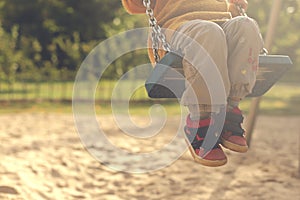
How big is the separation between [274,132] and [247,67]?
592 centimetres

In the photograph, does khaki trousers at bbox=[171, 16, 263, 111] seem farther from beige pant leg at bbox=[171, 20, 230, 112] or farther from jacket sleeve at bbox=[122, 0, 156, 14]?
jacket sleeve at bbox=[122, 0, 156, 14]

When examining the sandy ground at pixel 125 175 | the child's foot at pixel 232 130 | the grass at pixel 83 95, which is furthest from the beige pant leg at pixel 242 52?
the grass at pixel 83 95

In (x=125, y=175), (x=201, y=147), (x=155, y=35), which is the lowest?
(x=125, y=175)

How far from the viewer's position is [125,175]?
5305 mm

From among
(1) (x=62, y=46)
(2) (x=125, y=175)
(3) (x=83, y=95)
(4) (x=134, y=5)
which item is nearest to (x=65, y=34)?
(1) (x=62, y=46)

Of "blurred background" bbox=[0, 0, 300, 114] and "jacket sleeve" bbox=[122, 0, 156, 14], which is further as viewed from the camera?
"blurred background" bbox=[0, 0, 300, 114]

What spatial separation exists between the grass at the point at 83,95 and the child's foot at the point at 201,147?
7060mm

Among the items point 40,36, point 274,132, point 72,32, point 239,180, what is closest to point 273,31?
point 239,180

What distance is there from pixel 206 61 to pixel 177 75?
12cm

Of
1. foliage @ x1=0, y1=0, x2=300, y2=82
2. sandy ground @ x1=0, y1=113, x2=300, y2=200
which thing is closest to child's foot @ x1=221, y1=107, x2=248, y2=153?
sandy ground @ x1=0, y1=113, x2=300, y2=200

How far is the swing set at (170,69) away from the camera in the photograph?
1.98 m

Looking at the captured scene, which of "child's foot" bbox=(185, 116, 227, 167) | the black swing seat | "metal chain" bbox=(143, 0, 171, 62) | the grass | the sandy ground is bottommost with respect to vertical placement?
the grass

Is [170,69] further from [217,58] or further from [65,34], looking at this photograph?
[65,34]

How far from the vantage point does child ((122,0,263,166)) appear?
2.04 meters
